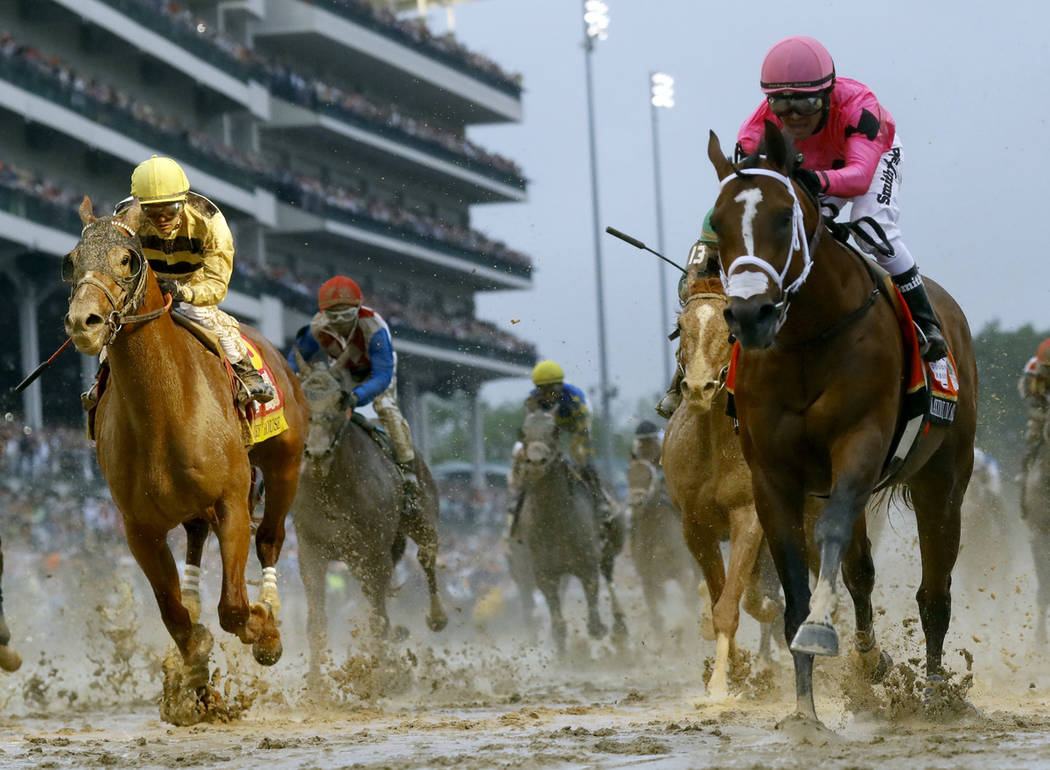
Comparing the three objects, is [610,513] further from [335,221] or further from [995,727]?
[335,221]

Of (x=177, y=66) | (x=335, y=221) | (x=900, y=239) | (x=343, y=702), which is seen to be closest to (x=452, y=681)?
(x=343, y=702)

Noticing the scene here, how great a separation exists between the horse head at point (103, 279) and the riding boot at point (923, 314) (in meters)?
3.55

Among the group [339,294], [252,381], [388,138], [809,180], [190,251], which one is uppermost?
[388,138]

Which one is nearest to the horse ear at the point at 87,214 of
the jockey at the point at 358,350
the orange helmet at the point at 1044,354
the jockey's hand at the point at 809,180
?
the jockey's hand at the point at 809,180

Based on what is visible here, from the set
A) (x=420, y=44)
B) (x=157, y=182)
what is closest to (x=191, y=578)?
(x=157, y=182)

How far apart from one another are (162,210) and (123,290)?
1415mm

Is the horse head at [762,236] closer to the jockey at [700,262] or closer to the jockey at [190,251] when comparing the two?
the jockey at [700,262]

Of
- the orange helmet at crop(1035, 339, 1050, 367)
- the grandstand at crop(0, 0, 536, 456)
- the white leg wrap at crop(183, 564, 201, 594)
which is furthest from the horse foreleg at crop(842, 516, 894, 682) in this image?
the grandstand at crop(0, 0, 536, 456)

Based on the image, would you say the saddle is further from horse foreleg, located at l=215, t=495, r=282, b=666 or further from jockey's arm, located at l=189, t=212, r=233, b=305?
horse foreleg, located at l=215, t=495, r=282, b=666

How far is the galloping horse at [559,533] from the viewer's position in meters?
16.1

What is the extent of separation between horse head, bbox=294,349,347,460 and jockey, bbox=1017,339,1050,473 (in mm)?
5929

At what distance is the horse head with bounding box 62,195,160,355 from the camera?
7543mm

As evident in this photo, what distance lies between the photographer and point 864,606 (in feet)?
27.5

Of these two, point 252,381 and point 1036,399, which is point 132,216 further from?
point 1036,399
